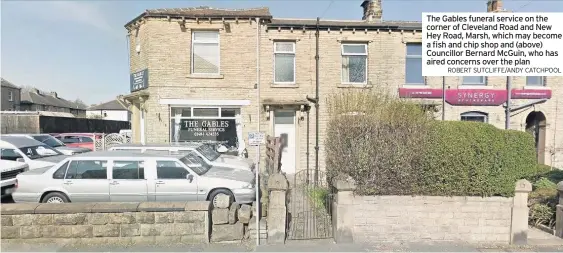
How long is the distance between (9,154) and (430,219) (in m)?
12.2

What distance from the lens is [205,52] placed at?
1244 cm

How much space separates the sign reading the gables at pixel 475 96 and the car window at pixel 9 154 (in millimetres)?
15868

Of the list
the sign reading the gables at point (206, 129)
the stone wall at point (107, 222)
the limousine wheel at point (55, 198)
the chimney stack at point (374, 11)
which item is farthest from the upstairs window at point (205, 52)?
the stone wall at point (107, 222)

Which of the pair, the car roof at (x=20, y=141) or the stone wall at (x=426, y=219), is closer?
the stone wall at (x=426, y=219)

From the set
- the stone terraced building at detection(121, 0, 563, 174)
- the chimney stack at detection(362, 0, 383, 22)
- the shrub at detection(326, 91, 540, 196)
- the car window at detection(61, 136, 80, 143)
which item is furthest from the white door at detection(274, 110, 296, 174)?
the car window at detection(61, 136, 80, 143)

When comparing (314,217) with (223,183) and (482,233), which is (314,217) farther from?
(482,233)

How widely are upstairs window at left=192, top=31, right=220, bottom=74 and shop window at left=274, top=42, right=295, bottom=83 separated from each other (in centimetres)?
244

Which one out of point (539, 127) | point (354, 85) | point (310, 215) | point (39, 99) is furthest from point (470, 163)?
point (39, 99)

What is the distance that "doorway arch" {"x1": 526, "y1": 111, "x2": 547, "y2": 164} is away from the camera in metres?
13.1

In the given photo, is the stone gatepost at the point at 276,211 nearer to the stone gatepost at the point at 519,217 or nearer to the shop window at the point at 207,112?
the stone gatepost at the point at 519,217

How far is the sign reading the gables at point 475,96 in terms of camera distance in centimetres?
1263

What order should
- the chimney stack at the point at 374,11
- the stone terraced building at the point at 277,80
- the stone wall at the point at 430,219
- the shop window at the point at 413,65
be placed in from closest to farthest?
the stone wall at the point at 430,219
the stone terraced building at the point at 277,80
the shop window at the point at 413,65
the chimney stack at the point at 374,11

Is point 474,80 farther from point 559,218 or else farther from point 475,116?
point 559,218

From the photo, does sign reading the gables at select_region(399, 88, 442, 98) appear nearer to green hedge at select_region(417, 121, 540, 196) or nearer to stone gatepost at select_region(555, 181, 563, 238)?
stone gatepost at select_region(555, 181, 563, 238)
